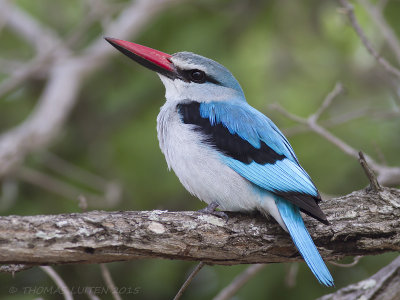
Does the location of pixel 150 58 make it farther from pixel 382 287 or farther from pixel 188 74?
pixel 382 287

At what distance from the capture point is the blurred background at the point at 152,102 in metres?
5.18

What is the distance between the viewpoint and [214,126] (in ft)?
12.3

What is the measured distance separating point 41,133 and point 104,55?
47.7 inches

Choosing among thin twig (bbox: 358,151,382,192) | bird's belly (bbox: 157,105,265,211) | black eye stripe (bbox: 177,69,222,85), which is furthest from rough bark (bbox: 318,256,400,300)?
black eye stripe (bbox: 177,69,222,85)

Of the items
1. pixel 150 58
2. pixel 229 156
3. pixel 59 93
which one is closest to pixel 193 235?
pixel 229 156

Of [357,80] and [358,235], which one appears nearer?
[358,235]

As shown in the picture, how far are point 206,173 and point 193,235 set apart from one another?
663 millimetres

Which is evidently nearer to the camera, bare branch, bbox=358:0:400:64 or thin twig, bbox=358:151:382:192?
thin twig, bbox=358:151:382:192

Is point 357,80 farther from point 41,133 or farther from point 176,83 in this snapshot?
→ point 41,133

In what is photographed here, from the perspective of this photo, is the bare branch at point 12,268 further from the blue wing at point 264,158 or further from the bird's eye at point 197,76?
the bird's eye at point 197,76

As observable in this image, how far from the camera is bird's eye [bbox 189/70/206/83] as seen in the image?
420cm

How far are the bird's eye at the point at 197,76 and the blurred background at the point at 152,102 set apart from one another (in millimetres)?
926

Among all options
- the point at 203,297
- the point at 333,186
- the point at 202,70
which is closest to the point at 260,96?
the point at 333,186

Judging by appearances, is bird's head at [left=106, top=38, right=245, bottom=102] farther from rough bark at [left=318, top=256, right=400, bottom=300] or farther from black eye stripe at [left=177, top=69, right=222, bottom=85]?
rough bark at [left=318, top=256, right=400, bottom=300]
